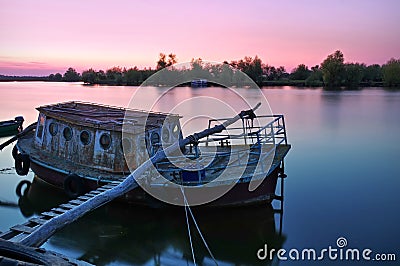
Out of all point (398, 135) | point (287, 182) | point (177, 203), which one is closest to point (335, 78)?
point (398, 135)

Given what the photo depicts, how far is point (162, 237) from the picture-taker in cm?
1004

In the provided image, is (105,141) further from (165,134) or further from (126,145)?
(165,134)

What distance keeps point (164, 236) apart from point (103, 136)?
12.3 ft

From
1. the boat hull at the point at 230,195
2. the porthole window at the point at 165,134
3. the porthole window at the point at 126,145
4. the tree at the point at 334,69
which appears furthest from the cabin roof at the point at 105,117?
the tree at the point at 334,69

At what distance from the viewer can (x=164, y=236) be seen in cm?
1007

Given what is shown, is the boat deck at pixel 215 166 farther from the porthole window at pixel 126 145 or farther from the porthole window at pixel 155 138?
the porthole window at pixel 155 138

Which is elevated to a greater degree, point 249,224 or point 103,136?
point 103,136

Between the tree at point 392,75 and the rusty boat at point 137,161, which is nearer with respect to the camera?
the rusty boat at point 137,161

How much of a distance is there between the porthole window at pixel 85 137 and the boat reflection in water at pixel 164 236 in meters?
2.23

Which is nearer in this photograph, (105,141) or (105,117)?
(105,141)

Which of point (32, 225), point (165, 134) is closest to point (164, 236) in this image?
point (165, 134)

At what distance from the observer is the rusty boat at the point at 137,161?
10.5m

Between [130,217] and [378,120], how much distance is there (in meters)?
30.2

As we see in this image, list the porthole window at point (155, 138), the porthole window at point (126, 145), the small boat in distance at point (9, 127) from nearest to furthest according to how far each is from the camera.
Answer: the porthole window at point (126, 145)
the porthole window at point (155, 138)
the small boat in distance at point (9, 127)
